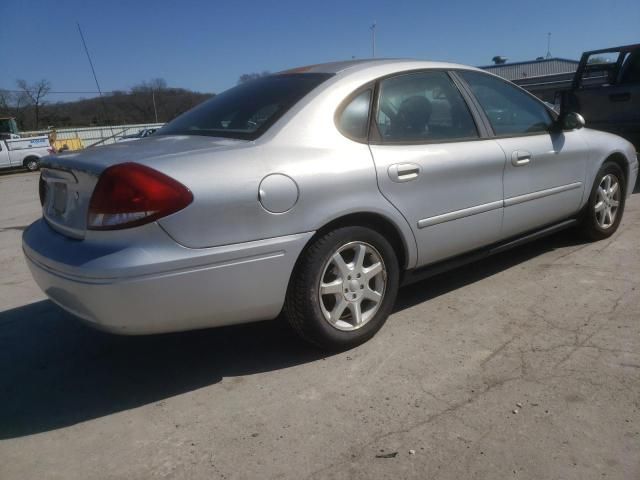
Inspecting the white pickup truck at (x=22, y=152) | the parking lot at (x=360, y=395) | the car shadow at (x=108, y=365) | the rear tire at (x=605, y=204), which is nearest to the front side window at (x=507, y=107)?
the rear tire at (x=605, y=204)

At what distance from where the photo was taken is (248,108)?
3.18 metres

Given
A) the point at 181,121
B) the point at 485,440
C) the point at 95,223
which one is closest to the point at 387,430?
the point at 485,440

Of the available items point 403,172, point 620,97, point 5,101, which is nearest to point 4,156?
point 620,97

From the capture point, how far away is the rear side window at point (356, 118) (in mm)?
2930

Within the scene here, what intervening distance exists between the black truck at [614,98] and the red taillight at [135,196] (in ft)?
20.9

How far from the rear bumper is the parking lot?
0.44 m

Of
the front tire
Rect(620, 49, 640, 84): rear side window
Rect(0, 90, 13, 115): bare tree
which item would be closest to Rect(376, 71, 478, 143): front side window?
the front tire

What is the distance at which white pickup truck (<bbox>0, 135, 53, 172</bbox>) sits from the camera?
23.3 metres

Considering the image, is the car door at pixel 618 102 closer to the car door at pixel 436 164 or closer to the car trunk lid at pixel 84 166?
the car door at pixel 436 164

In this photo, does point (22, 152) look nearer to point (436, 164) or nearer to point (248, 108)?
point (248, 108)

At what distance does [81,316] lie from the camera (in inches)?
99.4

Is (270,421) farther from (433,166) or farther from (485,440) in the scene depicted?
(433,166)

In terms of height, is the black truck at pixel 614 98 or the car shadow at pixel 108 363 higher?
the black truck at pixel 614 98

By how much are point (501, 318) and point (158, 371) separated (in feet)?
6.56
